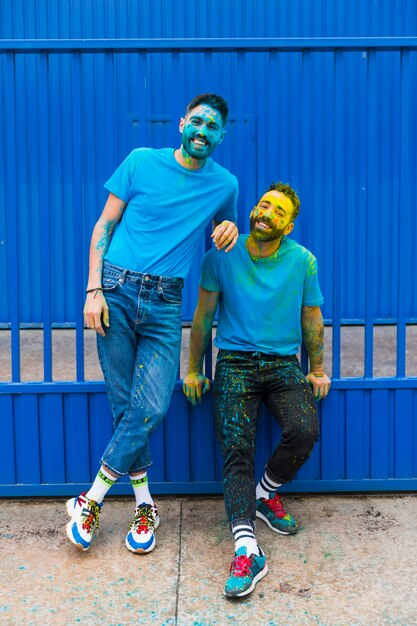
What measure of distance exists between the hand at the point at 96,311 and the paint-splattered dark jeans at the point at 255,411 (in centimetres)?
57

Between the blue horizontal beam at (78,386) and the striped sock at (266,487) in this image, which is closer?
the striped sock at (266,487)

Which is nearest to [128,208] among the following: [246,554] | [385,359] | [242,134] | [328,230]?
[242,134]

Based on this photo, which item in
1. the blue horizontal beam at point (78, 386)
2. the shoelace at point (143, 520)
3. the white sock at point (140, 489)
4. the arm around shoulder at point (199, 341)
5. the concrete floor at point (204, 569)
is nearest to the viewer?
the concrete floor at point (204, 569)

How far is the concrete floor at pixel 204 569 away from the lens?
2480mm

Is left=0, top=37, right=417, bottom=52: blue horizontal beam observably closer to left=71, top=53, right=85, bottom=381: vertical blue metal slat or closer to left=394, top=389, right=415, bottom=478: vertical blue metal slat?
left=71, top=53, right=85, bottom=381: vertical blue metal slat

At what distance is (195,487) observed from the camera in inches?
134

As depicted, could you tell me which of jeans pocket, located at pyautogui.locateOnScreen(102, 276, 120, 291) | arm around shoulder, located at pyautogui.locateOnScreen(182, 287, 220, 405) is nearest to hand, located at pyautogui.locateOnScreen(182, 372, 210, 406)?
arm around shoulder, located at pyautogui.locateOnScreen(182, 287, 220, 405)

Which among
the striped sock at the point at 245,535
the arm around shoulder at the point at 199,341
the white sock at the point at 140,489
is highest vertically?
the arm around shoulder at the point at 199,341

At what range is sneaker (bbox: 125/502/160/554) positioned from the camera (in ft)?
9.45

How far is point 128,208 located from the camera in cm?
290

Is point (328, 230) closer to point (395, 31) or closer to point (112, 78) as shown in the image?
point (395, 31)

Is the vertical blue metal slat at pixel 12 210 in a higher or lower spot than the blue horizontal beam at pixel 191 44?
lower

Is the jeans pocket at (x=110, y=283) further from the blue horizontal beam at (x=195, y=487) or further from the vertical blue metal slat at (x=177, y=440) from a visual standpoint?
the blue horizontal beam at (x=195, y=487)

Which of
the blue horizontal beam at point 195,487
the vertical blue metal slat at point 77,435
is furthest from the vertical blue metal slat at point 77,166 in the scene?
the blue horizontal beam at point 195,487
